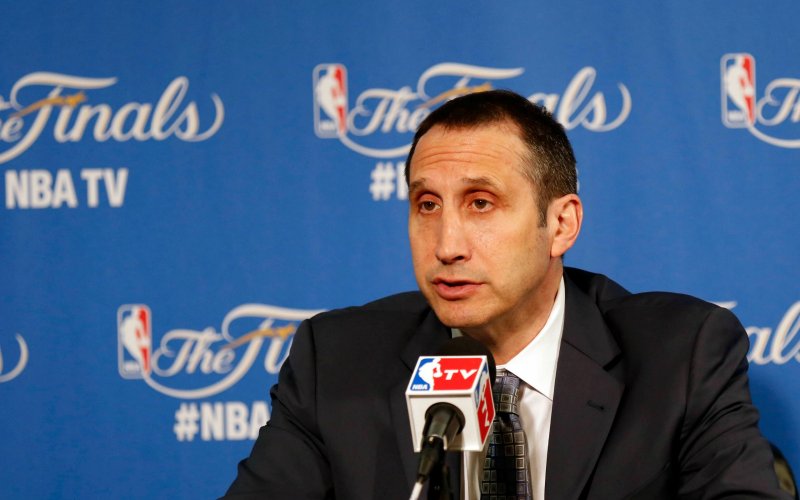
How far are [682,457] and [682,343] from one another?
0.82 ft

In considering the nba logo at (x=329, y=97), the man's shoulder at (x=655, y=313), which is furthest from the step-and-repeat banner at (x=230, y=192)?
the man's shoulder at (x=655, y=313)

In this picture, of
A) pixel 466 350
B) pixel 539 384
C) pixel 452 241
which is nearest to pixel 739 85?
pixel 539 384

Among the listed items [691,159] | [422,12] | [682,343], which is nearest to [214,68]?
[422,12]

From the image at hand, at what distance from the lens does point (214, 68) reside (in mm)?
3090

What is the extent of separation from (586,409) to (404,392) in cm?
40

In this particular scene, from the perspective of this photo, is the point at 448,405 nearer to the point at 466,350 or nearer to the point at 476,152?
the point at 466,350

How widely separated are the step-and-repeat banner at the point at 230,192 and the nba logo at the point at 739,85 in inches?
3.3

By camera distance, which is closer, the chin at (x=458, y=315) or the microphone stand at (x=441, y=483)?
the microphone stand at (x=441, y=483)

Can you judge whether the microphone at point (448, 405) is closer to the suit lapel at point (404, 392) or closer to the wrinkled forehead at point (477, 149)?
the suit lapel at point (404, 392)

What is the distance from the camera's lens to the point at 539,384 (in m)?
2.12

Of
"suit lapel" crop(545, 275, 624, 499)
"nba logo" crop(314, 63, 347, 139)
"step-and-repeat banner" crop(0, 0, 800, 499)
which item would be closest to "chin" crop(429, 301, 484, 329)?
"suit lapel" crop(545, 275, 624, 499)

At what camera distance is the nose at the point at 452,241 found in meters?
1.93

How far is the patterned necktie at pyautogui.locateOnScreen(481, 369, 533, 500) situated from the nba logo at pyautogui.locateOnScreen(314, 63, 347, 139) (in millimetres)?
1387

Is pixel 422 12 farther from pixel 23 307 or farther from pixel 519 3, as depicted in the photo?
pixel 23 307
